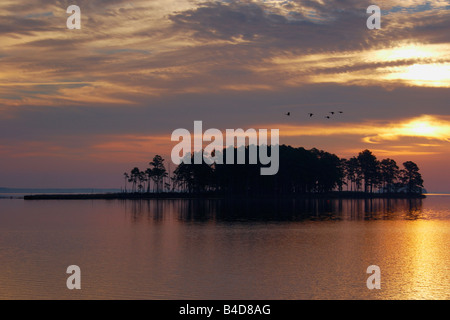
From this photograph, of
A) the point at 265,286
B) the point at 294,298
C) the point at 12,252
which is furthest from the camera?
the point at 12,252

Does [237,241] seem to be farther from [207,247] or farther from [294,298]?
[294,298]

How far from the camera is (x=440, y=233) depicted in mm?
81625

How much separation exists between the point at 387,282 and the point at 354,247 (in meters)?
20.9

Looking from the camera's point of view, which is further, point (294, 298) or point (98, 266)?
point (98, 266)

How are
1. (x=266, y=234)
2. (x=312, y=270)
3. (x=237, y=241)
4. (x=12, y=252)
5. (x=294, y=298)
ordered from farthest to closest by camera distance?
(x=266, y=234)
(x=237, y=241)
(x=12, y=252)
(x=312, y=270)
(x=294, y=298)

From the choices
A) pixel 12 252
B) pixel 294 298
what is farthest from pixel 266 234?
pixel 294 298

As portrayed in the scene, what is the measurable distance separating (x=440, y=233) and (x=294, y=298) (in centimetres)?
5442

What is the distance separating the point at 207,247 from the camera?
6034 centimetres

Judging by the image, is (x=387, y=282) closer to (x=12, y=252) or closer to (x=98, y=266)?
(x=98, y=266)
